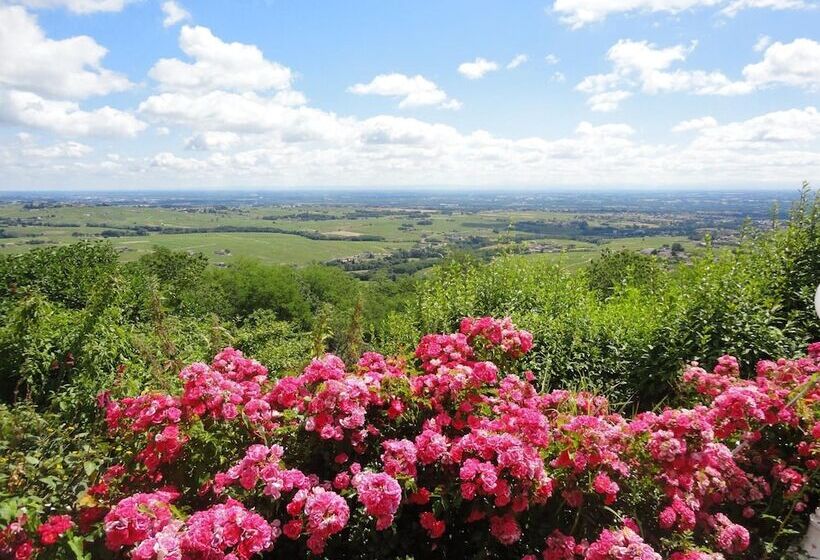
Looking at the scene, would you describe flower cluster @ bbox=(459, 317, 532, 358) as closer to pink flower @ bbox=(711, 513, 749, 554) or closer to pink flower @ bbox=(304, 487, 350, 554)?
pink flower @ bbox=(711, 513, 749, 554)

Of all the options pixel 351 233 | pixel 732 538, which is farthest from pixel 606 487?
pixel 351 233

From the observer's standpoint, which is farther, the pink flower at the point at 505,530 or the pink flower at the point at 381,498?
the pink flower at the point at 505,530

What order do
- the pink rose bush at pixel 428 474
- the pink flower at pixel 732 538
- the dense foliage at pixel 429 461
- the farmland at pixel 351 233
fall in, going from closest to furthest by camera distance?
the pink rose bush at pixel 428 474, the dense foliage at pixel 429 461, the pink flower at pixel 732 538, the farmland at pixel 351 233

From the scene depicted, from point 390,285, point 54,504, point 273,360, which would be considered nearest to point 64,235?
point 390,285

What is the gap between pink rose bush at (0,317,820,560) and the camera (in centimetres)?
227

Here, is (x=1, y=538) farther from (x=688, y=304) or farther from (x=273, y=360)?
(x=273, y=360)

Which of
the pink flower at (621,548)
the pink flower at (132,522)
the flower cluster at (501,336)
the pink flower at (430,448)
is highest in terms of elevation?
the flower cluster at (501,336)

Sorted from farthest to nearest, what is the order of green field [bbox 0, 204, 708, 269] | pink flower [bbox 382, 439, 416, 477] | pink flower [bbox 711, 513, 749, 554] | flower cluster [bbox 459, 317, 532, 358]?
green field [bbox 0, 204, 708, 269] → flower cluster [bbox 459, 317, 532, 358] → pink flower [bbox 711, 513, 749, 554] → pink flower [bbox 382, 439, 416, 477]

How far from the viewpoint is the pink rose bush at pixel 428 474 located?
2271mm

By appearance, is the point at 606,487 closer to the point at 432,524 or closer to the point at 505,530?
the point at 505,530

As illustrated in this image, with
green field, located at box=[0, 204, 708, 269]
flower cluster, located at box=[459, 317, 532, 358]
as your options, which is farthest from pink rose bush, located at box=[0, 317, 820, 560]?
green field, located at box=[0, 204, 708, 269]

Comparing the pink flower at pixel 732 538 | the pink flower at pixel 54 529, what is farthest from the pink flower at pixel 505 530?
the pink flower at pixel 54 529

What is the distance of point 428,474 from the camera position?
277 cm

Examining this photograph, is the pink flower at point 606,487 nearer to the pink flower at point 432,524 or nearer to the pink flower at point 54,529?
the pink flower at point 432,524
